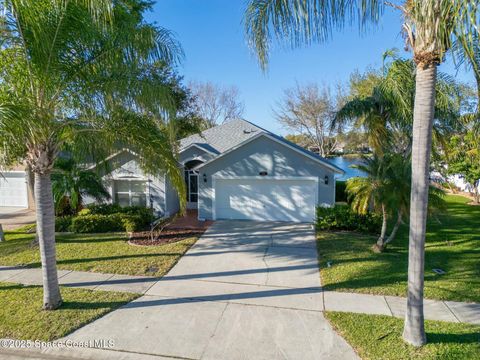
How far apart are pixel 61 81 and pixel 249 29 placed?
3835 mm

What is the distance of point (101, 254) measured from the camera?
32.0 ft

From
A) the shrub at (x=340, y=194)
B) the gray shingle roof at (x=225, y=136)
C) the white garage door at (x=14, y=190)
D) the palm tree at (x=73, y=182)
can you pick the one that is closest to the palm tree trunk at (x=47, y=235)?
the palm tree at (x=73, y=182)

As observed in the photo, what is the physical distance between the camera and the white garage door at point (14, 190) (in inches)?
715

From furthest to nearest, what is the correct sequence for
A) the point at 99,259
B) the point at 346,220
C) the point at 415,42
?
the point at 346,220 < the point at 99,259 < the point at 415,42

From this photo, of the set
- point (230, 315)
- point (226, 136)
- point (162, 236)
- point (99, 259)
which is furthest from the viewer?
point (226, 136)

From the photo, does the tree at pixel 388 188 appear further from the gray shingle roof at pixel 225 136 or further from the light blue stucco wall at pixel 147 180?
the light blue stucco wall at pixel 147 180

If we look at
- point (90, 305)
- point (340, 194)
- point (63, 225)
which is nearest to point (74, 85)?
point (90, 305)

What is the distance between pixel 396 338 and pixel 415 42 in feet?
15.9

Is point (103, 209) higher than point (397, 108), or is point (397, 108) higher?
point (397, 108)

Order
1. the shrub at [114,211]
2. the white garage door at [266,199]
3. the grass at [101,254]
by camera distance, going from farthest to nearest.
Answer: the white garage door at [266,199], the shrub at [114,211], the grass at [101,254]

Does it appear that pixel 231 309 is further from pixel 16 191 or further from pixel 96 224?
pixel 16 191

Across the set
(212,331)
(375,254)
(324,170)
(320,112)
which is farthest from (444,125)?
(320,112)

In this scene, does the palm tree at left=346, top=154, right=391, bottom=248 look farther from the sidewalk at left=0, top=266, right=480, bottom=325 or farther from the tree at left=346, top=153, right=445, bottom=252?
the sidewalk at left=0, top=266, right=480, bottom=325

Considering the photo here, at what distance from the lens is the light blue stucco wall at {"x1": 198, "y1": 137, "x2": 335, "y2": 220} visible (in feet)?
45.3
